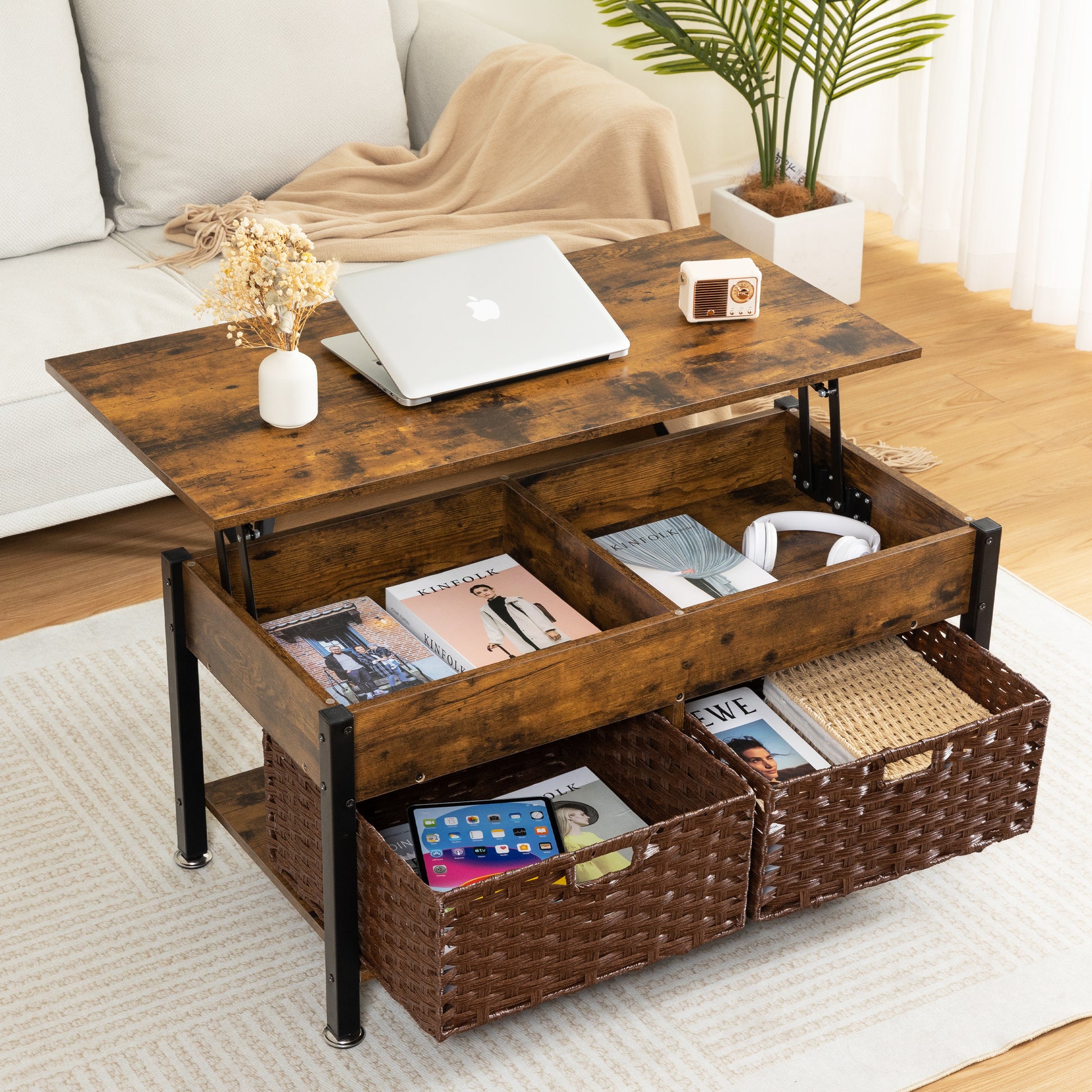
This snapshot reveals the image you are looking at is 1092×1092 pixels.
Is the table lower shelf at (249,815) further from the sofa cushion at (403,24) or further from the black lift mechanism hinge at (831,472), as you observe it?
the sofa cushion at (403,24)

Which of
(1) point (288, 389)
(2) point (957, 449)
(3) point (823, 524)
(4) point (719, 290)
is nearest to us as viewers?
(1) point (288, 389)

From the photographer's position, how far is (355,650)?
1.65 metres

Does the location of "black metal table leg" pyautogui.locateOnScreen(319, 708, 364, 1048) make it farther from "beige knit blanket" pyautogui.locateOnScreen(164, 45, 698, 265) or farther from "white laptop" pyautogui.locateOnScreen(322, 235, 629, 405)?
"beige knit blanket" pyautogui.locateOnScreen(164, 45, 698, 265)

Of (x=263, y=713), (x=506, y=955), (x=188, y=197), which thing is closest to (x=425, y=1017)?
(x=506, y=955)

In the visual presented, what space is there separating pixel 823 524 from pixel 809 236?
58.3 inches

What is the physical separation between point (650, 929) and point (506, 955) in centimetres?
17

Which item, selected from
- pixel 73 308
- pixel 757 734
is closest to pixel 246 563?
pixel 757 734

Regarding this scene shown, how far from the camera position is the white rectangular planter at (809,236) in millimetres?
3184

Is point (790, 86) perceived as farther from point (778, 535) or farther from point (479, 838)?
point (479, 838)

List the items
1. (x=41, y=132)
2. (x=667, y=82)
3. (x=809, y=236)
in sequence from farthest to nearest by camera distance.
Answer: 1. (x=667, y=82)
2. (x=809, y=236)
3. (x=41, y=132)

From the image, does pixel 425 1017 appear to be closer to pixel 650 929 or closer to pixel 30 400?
pixel 650 929

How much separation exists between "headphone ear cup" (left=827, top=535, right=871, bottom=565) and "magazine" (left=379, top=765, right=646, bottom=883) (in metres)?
0.37

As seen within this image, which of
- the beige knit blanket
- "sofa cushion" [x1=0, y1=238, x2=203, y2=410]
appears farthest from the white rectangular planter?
"sofa cushion" [x1=0, y1=238, x2=203, y2=410]

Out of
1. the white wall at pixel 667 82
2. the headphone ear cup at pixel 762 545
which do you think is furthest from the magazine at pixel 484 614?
the white wall at pixel 667 82
